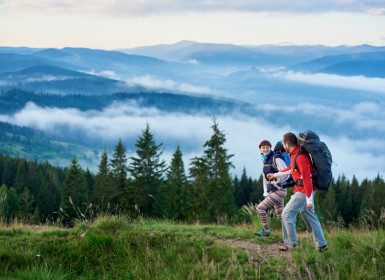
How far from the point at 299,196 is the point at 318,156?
857 millimetres

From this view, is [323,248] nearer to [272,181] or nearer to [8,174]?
[272,181]

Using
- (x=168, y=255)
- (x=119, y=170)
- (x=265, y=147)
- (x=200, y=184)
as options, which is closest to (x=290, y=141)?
(x=265, y=147)

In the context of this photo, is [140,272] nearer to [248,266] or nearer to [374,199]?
[248,266]

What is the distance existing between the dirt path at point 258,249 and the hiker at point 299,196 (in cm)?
20

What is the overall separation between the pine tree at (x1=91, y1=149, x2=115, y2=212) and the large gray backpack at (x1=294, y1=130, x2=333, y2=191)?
88.5 ft

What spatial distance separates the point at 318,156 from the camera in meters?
6.43

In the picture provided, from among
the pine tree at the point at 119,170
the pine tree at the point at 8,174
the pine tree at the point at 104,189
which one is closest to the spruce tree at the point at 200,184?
the pine tree at the point at 104,189

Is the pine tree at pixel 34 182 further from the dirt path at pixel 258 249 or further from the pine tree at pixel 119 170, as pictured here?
the dirt path at pixel 258 249

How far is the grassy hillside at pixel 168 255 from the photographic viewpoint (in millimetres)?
5773

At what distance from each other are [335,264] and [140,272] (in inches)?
122

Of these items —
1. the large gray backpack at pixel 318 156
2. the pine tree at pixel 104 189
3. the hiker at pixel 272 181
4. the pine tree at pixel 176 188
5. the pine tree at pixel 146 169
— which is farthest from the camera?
the pine tree at pixel 176 188

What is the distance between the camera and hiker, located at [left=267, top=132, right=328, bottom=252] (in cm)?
650

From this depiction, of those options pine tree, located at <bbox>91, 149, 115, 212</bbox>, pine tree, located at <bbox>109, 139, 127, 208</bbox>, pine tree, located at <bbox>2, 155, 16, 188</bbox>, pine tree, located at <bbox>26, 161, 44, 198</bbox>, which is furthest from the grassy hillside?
pine tree, located at <bbox>2, 155, 16, 188</bbox>

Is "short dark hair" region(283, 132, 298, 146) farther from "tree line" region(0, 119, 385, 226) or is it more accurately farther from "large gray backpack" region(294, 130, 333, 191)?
"tree line" region(0, 119, 385, 226)
